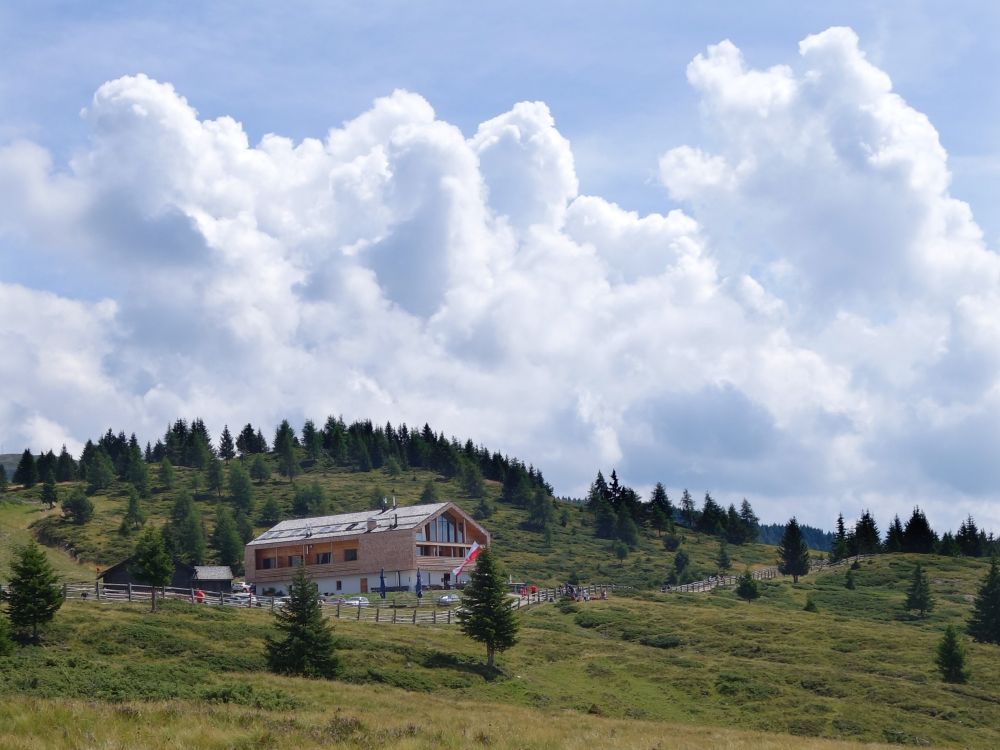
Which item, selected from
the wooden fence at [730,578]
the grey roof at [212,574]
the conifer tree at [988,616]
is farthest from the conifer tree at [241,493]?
the conifer tree at [988,616]

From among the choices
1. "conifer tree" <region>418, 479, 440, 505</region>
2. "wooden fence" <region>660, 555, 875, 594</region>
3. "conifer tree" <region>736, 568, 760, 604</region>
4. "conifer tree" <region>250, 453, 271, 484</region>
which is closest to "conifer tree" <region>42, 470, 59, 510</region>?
"conifer tree" <region>250, 453, 271, 484</region>

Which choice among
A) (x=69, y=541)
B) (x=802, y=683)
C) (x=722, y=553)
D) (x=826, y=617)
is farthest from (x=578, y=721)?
(x=722, y=553)

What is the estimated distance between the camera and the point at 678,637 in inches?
2714

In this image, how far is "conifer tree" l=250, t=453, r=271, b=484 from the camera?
174125 mm

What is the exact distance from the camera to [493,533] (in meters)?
146

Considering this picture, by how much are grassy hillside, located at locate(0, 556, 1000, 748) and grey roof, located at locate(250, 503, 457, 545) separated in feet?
66.3

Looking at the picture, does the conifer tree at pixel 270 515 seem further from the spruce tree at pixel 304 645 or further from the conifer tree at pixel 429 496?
the spruce tree at pixel 304 645

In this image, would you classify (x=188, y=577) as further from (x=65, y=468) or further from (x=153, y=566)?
(x=65, y=468)

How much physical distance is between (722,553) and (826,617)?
5010cm

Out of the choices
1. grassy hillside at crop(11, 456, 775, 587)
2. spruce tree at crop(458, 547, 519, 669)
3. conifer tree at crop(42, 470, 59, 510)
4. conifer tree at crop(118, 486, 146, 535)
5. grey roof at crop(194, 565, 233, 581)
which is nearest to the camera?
spruce tree at crop(458, 547, 519, 669)

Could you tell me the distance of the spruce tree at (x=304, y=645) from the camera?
152 ft

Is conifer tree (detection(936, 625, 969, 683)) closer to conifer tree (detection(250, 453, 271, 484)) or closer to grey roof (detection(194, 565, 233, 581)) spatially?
grey roof (detection(194, 565, 233, 581))

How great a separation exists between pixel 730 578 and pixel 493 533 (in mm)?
39348

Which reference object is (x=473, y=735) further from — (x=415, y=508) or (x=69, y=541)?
(x=69, y=541)
